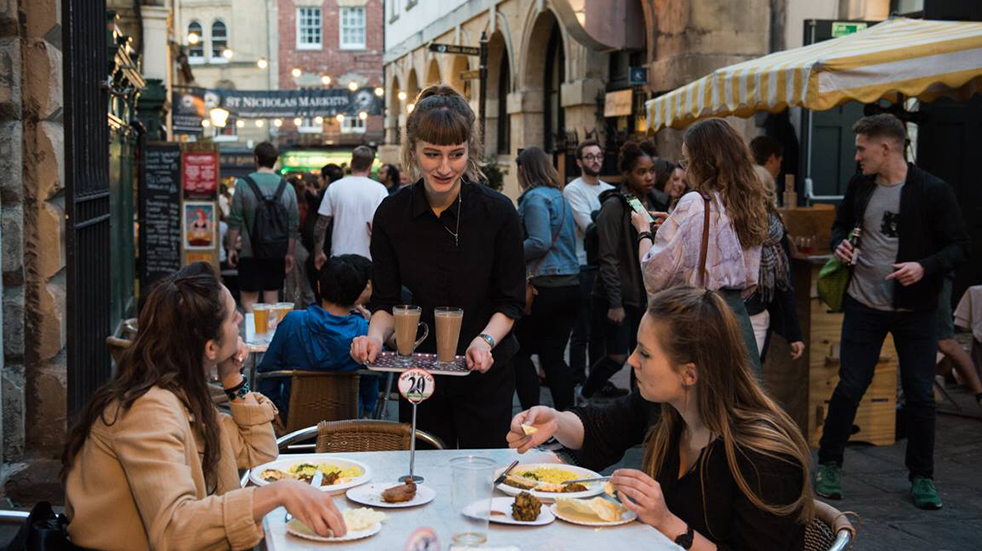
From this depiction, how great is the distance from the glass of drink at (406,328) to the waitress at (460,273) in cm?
18

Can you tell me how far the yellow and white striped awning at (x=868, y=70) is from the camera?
6.78 metres

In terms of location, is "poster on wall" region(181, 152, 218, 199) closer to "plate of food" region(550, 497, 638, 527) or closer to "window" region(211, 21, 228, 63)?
"plate of food" region(550, 497, 638, 527)

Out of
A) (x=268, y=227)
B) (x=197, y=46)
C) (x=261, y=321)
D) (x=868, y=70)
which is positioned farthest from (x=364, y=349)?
(x=197, y=46)

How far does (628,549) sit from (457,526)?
0.42m

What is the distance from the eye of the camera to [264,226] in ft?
34.2

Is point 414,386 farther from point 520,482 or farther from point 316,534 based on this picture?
point 316,534

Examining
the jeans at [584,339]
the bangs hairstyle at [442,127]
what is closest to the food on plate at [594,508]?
the bangs hairstyle at [442,127]

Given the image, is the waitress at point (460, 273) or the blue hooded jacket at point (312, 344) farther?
the blue hooded jacket at point (312, 344)

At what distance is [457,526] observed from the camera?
2.52m

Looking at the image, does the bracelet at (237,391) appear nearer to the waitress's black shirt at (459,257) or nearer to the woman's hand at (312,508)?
the woman's hand at (312,508)

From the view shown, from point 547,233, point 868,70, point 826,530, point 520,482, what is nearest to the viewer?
point 826,530

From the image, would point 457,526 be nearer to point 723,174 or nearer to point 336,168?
point 723,174

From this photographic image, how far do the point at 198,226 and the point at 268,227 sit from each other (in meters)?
2.38

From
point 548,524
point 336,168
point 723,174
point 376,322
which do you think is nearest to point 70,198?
point 376,322
